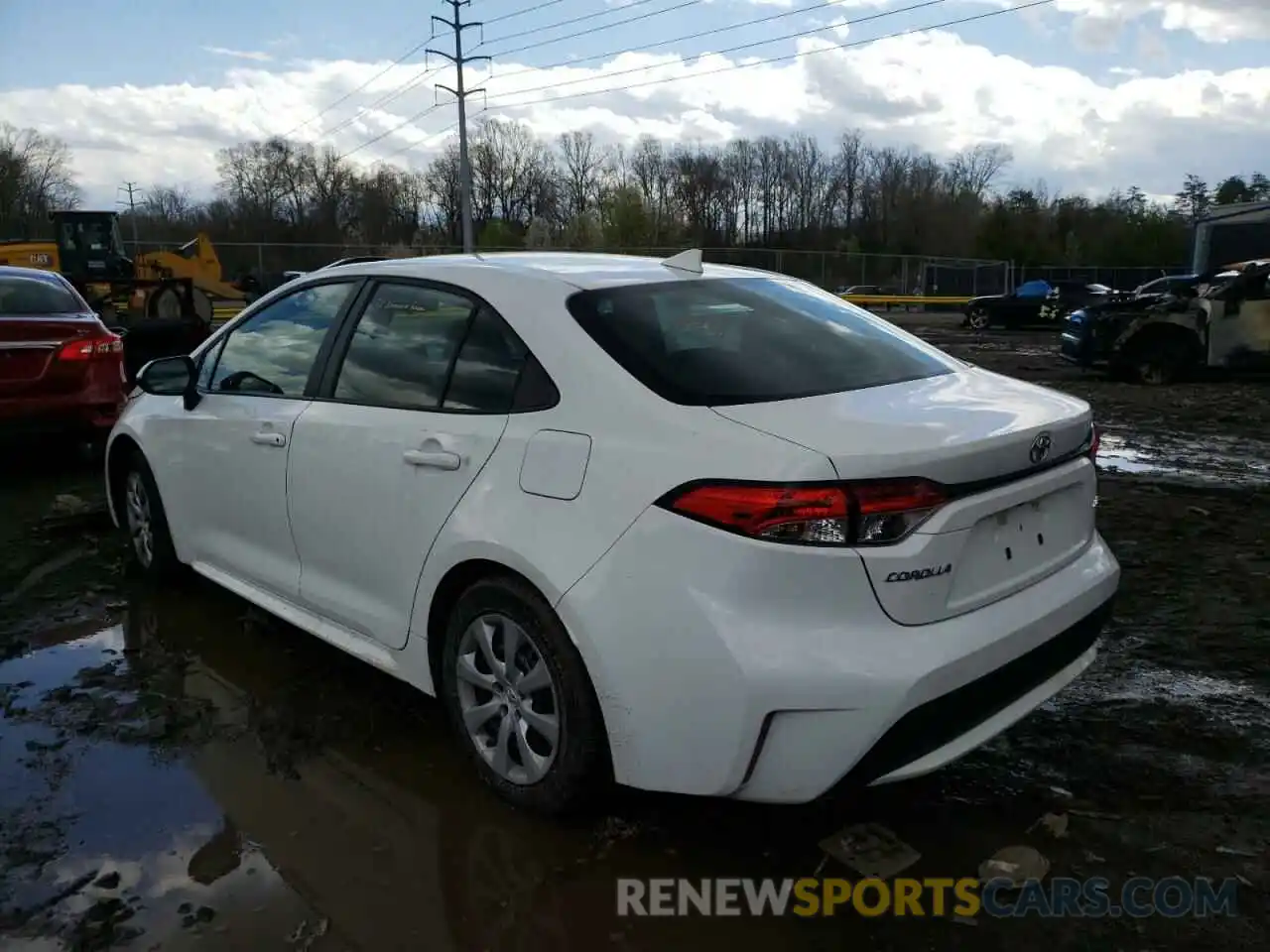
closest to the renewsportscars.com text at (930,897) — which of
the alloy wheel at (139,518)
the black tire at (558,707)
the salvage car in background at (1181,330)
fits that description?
the black tire at (558,707)

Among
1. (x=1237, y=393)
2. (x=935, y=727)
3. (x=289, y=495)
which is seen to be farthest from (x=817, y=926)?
(x=1237, y=393)

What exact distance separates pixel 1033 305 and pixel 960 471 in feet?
87.8

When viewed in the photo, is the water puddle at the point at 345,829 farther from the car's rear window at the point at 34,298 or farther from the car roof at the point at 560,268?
the car's rear window at the point at 34,298

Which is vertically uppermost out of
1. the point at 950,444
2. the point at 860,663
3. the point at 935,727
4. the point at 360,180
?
the point at 360,180

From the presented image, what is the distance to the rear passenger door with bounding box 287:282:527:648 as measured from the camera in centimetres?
302

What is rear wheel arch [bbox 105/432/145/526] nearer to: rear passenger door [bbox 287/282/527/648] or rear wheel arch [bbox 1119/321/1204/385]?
rear passenger door [bbox 287/282/527/648]

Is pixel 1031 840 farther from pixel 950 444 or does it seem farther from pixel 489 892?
pixel 489 892

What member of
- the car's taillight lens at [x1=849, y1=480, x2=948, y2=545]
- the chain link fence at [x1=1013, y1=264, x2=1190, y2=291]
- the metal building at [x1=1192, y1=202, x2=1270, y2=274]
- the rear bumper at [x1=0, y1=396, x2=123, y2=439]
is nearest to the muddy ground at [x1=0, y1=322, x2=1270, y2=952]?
the car's taillight lens at [x1=849, y1=480, x2=948, y2=545]

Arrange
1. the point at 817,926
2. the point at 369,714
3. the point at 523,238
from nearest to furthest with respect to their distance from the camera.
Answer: the point at 817,926, the point at 369,714, the point at 523,238

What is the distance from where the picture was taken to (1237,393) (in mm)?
12898

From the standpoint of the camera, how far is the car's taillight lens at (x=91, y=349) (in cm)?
745

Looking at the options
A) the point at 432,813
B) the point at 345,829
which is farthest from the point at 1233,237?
the point at 345,829

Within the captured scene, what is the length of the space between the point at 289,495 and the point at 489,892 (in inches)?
66.8

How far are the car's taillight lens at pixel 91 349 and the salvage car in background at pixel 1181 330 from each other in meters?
12.2
